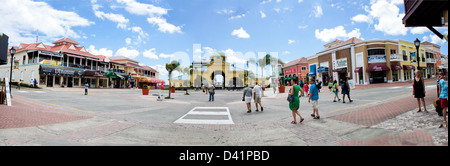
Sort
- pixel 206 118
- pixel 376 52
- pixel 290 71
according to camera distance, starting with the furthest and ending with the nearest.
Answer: pixel 290 71, pixel 376 52, pixel 206 118

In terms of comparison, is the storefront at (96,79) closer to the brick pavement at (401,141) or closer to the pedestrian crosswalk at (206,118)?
the pedestrian crosswalk at (206,118)

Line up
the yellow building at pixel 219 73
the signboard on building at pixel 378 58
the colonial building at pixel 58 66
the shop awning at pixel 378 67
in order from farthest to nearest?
the yellow building at pixel 219 73, the colonial building at pixel 58 66, the signboard on building at pixel 378 58, the shop awning at pixel 378 67

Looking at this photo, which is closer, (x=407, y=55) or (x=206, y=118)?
(x=206, y=118)

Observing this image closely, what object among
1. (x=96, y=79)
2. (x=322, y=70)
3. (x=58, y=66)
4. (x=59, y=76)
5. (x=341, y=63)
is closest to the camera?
(x=58, y=66)

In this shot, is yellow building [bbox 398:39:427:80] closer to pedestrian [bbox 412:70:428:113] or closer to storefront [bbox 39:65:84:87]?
pedestrian [bbox 412:70:428:113]

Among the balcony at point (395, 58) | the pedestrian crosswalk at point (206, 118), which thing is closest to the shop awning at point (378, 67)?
the balcony at point (395, 58)

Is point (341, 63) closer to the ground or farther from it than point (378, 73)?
farther from it

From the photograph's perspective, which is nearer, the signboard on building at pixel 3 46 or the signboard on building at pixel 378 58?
the signboard on building at pixel 3 46

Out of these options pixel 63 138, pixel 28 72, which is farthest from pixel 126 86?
pixel 63 138

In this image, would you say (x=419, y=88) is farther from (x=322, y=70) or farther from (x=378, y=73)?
(x=322, y=70)

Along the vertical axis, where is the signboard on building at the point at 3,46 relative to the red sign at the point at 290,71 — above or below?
below

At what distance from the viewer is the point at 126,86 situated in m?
47.0

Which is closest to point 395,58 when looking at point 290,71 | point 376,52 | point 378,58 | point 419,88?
point 378,58
